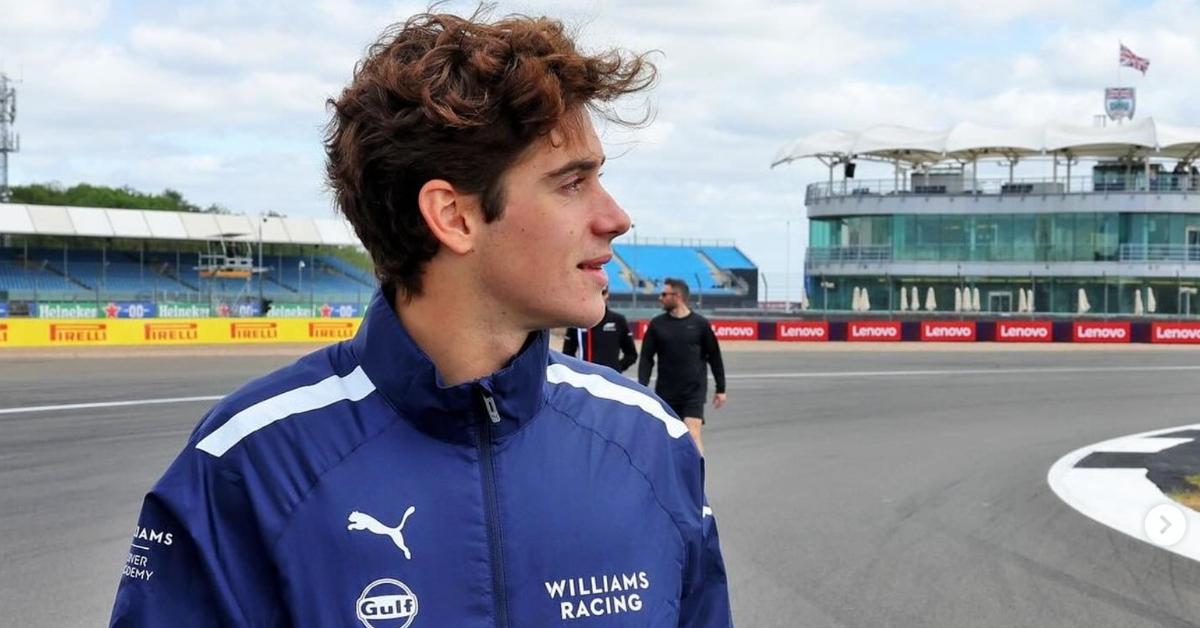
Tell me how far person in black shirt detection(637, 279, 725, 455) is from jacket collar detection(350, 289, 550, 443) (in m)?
8.57

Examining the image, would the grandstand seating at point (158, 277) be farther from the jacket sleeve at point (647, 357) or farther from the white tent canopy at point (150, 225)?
the jacket sleeve at point (647, 357)

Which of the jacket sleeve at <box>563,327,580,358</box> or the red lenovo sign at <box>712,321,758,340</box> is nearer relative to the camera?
the jacket sleeve at <box>563,327,580,358</box>

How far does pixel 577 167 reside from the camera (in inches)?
73.0

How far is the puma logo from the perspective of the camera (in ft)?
5.49

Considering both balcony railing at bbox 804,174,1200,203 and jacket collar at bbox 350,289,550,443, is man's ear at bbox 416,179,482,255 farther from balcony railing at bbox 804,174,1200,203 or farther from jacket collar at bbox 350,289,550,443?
balcony railing at bbox 804,174,1200,203

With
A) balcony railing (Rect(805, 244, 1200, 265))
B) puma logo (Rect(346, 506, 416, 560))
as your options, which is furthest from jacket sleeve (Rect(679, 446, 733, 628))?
balcony railing (Rect(805, 244, 1200, 265))

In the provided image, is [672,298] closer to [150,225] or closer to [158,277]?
[150,225]

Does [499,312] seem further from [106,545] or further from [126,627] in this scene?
[106,545]

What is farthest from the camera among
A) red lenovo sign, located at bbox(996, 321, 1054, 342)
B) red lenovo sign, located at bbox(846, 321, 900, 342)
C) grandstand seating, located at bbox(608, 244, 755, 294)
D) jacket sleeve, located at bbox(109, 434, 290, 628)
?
grandstand seating, located at bbox(608, 244, 755, 294)

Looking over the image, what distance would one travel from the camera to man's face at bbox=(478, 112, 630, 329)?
1.83 metres

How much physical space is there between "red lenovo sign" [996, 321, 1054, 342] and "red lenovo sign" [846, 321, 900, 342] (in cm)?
356

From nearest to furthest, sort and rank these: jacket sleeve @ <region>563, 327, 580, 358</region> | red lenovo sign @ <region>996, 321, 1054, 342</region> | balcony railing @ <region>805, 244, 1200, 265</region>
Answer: jacket sleeve @ <region>563, 327, 580, 358</region> < red lenovo sign @ <region>996, 321, 1054, 342</region> < balcony railing @ <region>805, 244, 1200, 265</region>

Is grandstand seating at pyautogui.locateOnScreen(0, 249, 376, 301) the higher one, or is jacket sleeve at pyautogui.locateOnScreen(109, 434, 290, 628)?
grandstand seating at pyautogui.locateOnScreen(0, 249, 376, 301)

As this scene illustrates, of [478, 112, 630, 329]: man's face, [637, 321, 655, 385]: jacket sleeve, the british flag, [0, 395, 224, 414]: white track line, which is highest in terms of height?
the british flag
